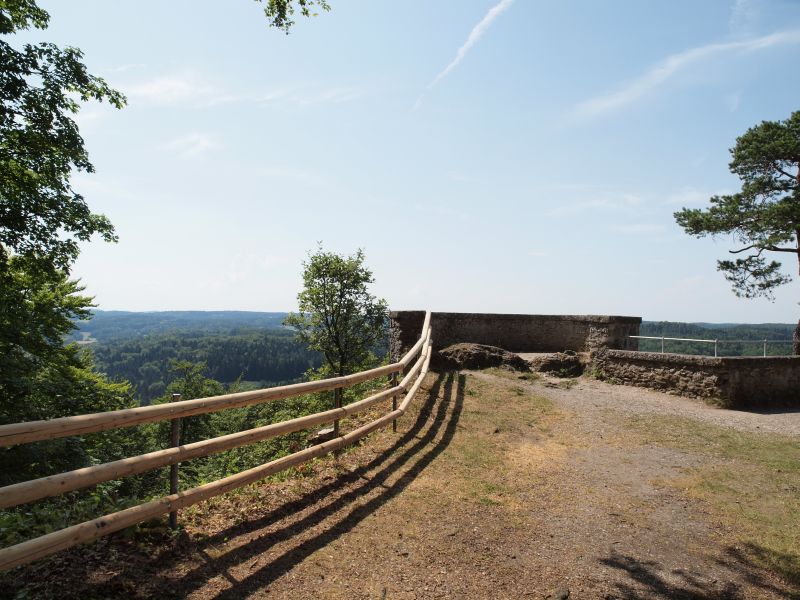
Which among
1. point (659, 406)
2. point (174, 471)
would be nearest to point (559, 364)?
point (659, 406)

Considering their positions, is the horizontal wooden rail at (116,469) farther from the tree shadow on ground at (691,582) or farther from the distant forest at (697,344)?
the distant forest at (697,344)

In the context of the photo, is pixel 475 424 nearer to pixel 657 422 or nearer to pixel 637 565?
pixel 657 422

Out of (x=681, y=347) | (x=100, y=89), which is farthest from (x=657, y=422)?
(x=100, y=89)

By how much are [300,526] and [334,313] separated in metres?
23.1

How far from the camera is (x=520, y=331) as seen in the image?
17156mm

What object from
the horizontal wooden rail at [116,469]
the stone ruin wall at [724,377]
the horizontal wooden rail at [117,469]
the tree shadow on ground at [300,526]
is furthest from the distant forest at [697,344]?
the horizontal wooden rail at [116,469]

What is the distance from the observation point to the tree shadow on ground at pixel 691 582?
3.92 meters

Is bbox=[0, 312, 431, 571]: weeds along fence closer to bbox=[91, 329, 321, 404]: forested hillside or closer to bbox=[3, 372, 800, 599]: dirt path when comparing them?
bbox=[3, 372, 800, 599]: dirt path

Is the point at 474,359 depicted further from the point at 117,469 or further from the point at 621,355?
the point at 117,469

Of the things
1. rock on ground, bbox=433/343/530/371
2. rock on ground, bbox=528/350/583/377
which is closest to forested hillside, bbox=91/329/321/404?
rock on ground, bbox=433/343/530/371

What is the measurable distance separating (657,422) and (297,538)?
8344mm

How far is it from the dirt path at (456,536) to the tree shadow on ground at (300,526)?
2 cm

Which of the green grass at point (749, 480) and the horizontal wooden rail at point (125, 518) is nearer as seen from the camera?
the horizontal wooden rail at point (125, 518)

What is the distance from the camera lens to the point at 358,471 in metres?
6.48
